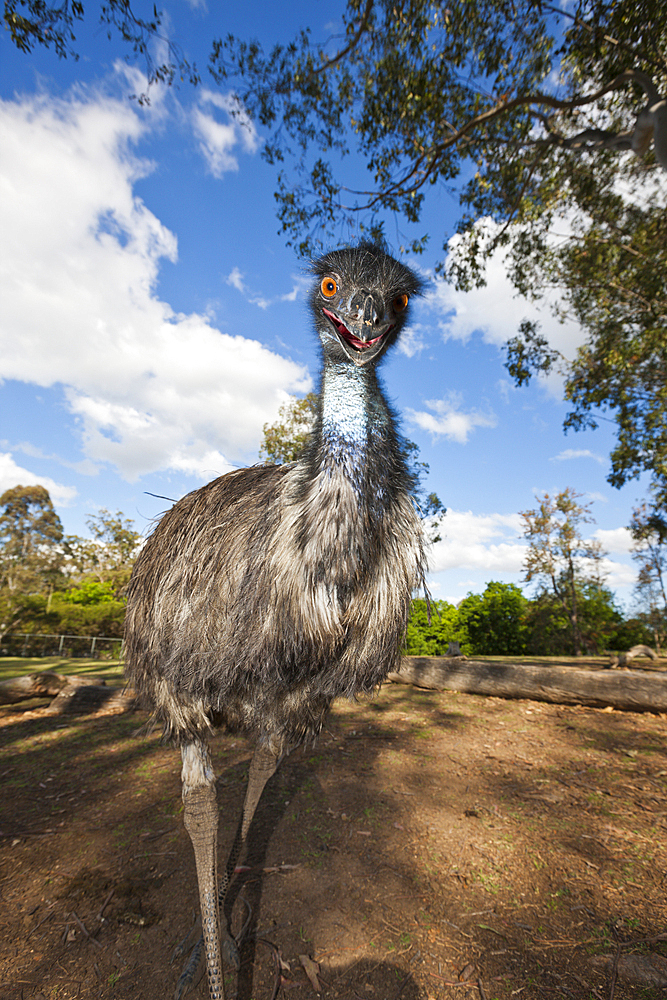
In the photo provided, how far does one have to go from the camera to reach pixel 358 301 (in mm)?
1971

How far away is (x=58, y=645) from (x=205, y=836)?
1829 centimetres

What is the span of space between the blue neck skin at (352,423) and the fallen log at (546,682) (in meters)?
3.83

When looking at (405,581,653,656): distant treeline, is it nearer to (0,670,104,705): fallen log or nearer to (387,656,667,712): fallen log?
(387,656,667,712): fallen log

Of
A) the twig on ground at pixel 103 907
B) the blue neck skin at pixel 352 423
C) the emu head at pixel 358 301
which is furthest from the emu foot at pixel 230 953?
the emu head at pixel 358 301

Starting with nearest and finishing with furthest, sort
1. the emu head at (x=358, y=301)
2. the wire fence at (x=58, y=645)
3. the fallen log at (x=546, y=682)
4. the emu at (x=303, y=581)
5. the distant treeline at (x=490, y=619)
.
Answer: the emu at (x=303, y=581) → the emu head at (x=358, y=301) → the fallen log at (x=546, y=682) → the distant treeline at (x=490, y=619) → the wire fence at (x=58, y=645)

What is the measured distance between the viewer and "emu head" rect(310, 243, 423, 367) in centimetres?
198

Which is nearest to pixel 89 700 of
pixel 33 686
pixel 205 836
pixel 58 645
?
pixel 33 686

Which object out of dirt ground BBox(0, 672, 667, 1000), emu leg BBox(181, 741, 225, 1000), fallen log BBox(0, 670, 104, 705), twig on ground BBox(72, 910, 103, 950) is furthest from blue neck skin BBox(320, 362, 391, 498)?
fallen log BBox(0, 670, 104, 705)

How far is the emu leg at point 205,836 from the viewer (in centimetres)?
205

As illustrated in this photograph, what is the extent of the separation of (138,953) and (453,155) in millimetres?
9439

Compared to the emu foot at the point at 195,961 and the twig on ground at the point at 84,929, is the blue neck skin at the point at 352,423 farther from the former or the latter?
the twig on ground at the point at 84,929

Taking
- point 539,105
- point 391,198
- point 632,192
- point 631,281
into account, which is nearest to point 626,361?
point 631,281

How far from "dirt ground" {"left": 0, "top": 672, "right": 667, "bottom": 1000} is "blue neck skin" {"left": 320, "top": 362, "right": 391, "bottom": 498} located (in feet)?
7.65

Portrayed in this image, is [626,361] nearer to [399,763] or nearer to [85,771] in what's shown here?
[399,763]
